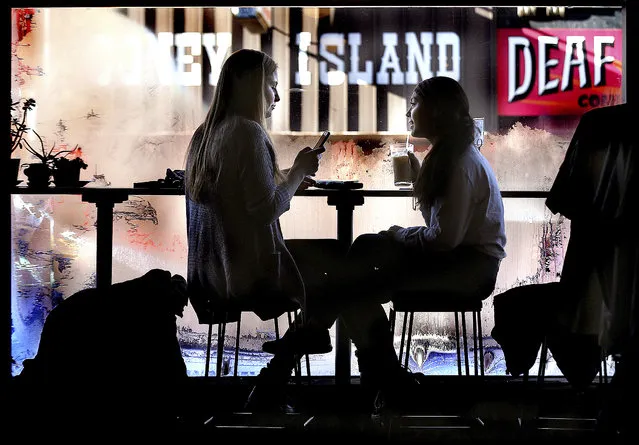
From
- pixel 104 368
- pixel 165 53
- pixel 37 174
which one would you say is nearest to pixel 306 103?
pixel 165 53

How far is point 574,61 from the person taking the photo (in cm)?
435

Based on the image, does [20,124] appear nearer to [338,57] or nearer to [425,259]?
[338,57]

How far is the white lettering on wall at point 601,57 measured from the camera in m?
4.29

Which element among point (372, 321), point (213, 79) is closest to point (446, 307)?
point (372, 321)

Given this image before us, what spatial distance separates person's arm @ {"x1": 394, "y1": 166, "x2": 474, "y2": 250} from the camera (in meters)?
2.96

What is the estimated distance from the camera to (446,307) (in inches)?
117

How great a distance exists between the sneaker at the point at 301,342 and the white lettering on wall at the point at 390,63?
1.82 meters

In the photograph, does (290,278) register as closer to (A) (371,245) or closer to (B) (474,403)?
(A) (371,245)

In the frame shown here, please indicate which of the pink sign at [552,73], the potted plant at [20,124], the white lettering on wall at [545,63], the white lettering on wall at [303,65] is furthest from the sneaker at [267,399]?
the white lettering on wall at [545,63]

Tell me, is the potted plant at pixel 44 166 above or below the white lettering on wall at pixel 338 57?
below

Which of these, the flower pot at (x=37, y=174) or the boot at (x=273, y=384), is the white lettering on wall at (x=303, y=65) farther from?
the boot at (x=273, y=384)

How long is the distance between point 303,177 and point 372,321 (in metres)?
0.66

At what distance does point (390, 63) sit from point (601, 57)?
1.21 m

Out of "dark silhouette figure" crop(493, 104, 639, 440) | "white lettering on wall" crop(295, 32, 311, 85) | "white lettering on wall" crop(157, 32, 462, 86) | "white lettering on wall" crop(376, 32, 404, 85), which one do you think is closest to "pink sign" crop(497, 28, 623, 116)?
"white lettering on wall" crop(157, 32, 462, 86)
